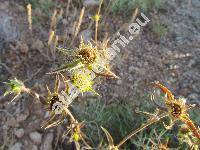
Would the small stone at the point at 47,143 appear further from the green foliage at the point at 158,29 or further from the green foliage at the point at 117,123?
the green foliage at the point at 158,29

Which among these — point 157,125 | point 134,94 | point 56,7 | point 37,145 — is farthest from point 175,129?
point 56,7

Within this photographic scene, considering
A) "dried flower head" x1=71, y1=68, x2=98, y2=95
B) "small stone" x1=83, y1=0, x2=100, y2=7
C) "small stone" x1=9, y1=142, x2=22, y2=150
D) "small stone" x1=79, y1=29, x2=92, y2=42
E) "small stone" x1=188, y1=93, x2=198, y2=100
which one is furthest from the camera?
"small stone" x1=83, y1=0, x2=100, y2=7

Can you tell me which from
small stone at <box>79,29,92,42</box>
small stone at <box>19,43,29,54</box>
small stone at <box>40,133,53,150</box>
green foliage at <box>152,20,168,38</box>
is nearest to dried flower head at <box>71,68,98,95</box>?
small stone at <box>40,133,53,150</box>

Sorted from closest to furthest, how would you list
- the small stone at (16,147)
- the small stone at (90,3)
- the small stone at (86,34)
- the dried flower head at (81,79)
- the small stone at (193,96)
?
the dried flower head at (81,79) < the small stone at (16,147) < the small stone at (193,96) < the small stone at (86,34) < the small stone at (90,3)

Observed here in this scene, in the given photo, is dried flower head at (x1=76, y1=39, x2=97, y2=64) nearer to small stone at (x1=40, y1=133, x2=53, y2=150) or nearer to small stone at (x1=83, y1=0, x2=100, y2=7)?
small stone at (x1=40, y1=133, x2=53, y2=150)

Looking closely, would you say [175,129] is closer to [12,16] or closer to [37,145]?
[37,145]

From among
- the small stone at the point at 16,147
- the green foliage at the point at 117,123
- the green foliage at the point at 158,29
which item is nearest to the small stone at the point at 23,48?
the green foliage at the point at 117,123

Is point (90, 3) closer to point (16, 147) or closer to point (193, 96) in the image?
point (193, 96)

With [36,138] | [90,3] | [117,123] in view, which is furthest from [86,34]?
[36,138]
